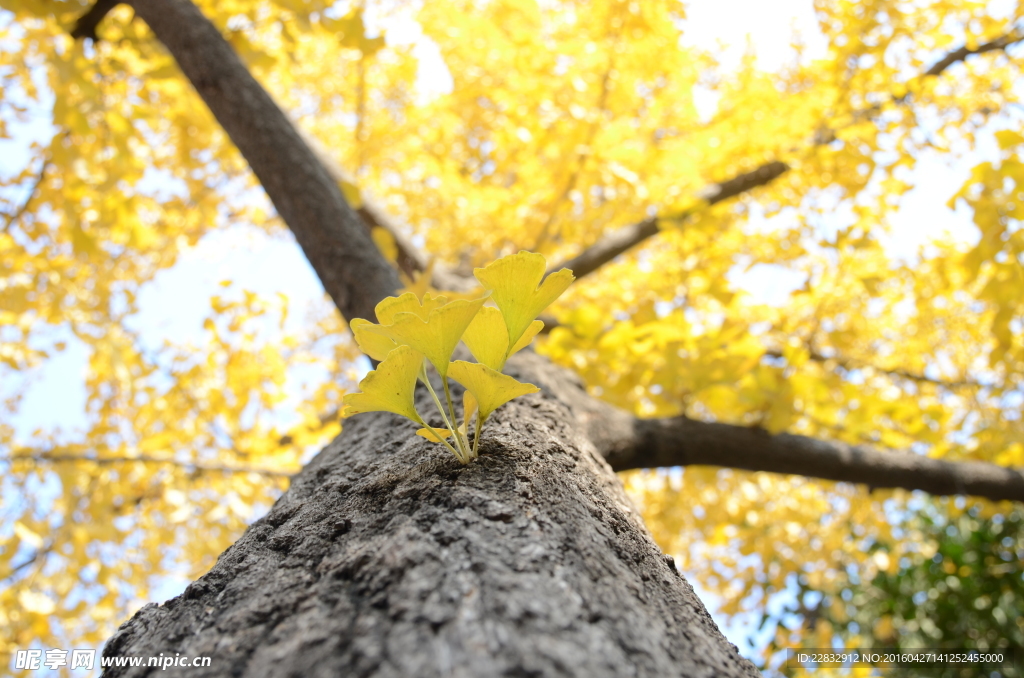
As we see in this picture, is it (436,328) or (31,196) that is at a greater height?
(31,196)

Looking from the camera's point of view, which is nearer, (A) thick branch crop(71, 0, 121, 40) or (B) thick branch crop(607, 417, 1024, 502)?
(B) thick branch crop(607, 417, 1024, 502)

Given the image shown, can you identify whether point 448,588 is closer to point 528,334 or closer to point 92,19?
Result: point 528,334

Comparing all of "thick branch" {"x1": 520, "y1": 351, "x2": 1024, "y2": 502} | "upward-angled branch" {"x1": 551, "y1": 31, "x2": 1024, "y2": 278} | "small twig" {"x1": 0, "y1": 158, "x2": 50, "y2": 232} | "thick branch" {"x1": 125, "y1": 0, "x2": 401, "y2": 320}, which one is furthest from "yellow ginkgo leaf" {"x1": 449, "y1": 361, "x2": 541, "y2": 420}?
"small twig" {"x1": 0, "y1": 158, "x2": 50, "y2": 232}

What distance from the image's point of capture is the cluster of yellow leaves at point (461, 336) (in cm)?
41

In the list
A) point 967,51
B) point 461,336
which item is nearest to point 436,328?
point 461,336

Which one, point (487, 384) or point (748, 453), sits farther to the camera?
point (748, 453)

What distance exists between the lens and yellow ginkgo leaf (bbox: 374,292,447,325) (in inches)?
16.4

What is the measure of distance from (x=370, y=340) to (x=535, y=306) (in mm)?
132

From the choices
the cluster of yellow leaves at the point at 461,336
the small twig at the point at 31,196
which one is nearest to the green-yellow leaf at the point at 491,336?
the cluster of yellow leaves at the point at 461,336

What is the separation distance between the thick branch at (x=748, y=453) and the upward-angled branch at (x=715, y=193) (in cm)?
95

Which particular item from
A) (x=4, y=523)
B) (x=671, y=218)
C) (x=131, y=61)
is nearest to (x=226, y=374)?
(x=4, y=523)

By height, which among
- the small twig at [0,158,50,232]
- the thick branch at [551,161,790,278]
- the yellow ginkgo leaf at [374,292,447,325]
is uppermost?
the small twig at [0,158,50,232]

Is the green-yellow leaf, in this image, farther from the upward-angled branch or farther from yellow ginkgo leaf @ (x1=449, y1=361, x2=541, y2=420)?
the upward-angled branch

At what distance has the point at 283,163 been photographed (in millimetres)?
1101
